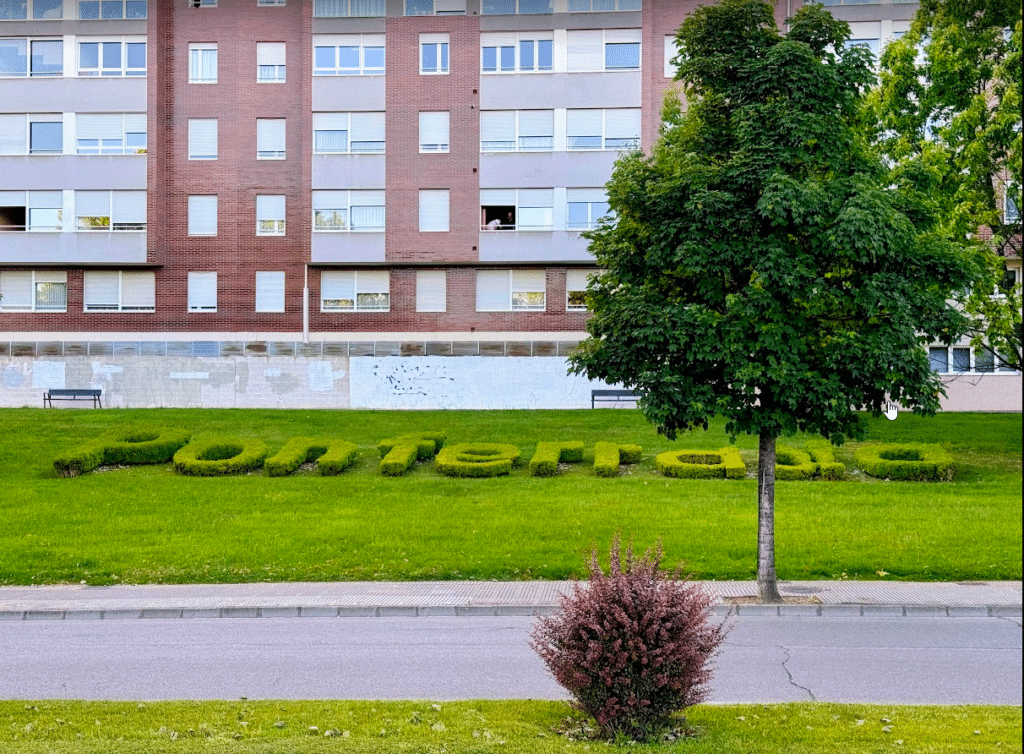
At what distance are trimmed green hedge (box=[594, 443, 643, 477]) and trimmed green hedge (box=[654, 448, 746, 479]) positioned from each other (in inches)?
30.5

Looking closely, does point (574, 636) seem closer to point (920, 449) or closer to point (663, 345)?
point (663, 345)

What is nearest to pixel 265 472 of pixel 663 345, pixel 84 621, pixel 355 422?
pixel 355 422

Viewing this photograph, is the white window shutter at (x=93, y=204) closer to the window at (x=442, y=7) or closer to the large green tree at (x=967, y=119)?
the window at (x=442, y=7)

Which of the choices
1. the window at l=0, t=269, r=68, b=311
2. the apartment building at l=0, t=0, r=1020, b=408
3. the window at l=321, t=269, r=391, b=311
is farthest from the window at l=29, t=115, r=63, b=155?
the window at l=321, t=269, r=391, b=311

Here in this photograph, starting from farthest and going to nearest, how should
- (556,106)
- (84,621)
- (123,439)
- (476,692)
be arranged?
(556,106), (123,439), (84,621), (476,692)

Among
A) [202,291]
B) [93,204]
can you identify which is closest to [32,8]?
[93,204]

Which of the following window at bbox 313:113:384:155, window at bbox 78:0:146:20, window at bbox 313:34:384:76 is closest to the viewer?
window at bbox 313:113:384:155

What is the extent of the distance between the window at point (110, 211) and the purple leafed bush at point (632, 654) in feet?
120

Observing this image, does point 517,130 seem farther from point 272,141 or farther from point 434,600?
point 434,600

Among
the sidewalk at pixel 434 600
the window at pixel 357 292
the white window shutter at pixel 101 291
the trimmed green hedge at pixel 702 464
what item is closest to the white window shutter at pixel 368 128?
the window at pixel 357 292

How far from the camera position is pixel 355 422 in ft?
110

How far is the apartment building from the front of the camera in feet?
134

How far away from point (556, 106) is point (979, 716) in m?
34.3

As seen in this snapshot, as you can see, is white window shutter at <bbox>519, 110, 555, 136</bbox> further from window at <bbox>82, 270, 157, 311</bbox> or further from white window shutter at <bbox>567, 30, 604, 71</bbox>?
window at <bbox>82, 270, 157, 311</bbox>
